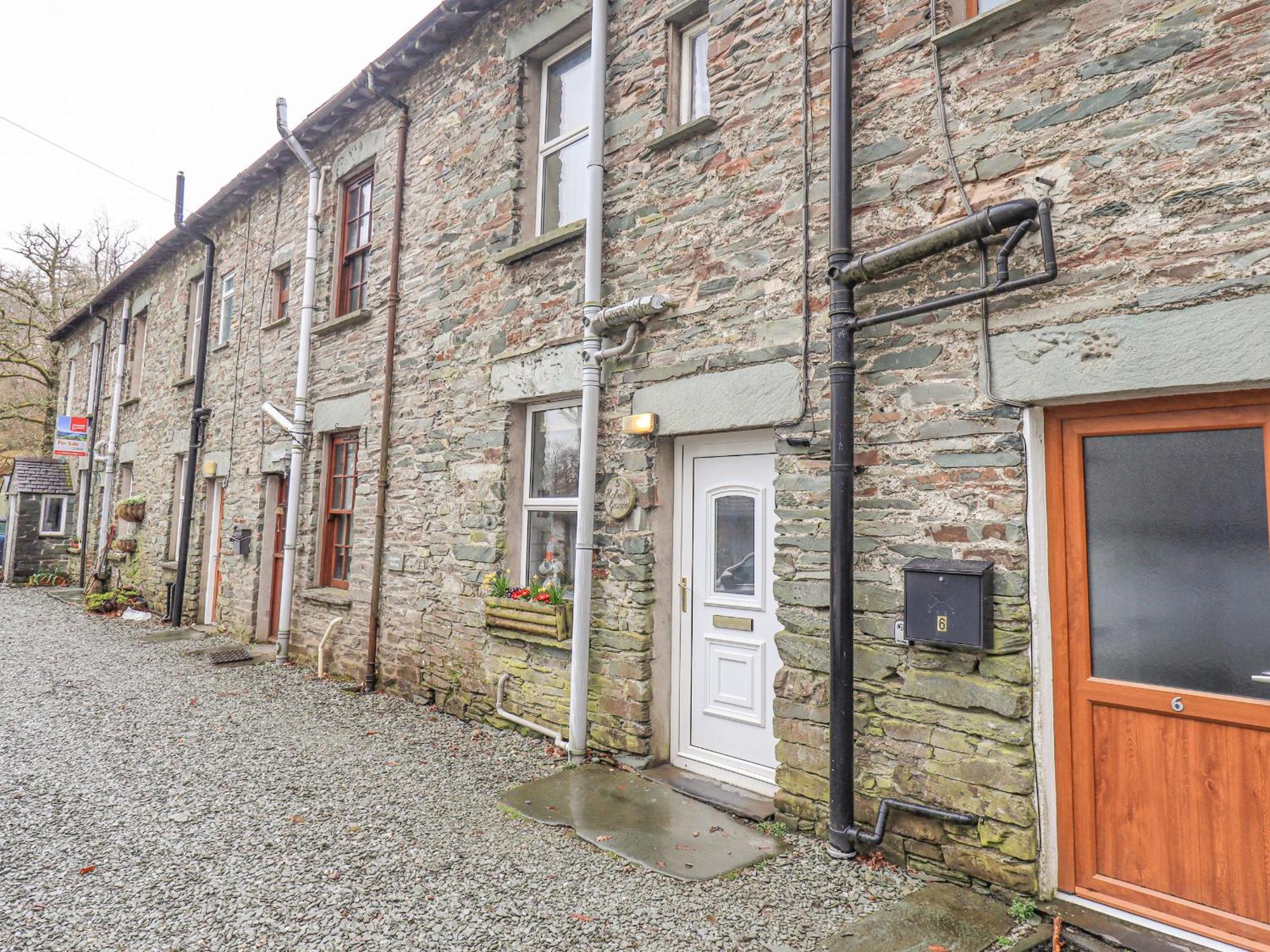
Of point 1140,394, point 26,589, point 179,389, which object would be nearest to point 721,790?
point 1140,394

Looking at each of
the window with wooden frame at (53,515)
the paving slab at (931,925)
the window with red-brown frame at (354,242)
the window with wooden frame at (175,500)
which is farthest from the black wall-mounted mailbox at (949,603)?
the window with wooden frame at (53,515)

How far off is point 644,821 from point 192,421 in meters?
10.7

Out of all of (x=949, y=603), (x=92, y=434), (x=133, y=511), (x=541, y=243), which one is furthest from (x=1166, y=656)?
(x=92, y=434)

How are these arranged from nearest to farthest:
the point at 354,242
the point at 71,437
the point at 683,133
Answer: the point at 683,133
the point at 354,242
the point at 71,437

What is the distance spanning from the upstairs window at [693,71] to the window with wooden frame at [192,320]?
10.7 m

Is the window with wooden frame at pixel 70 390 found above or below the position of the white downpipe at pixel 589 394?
above

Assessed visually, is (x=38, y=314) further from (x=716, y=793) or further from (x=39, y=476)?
(x=716, y=793)

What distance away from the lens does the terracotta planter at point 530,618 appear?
5371mm

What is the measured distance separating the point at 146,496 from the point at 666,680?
12659 millimetres

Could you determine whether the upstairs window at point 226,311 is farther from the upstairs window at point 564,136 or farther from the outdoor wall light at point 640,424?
the outdoor wall light at point 640,424

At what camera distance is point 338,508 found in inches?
336

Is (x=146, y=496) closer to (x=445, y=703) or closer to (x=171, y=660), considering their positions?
(x=171, y=660)

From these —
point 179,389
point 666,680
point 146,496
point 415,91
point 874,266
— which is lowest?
point 666,680

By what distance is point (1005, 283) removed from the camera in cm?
322
